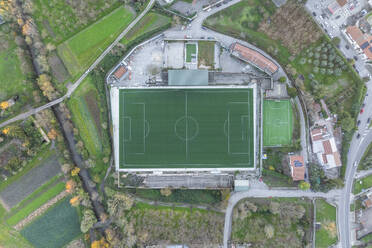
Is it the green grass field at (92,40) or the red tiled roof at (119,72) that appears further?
the green grass field at (92,40)

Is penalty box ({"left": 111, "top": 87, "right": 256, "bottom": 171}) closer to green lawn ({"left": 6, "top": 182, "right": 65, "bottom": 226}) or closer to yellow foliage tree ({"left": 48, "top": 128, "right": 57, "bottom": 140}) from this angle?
yellow foliage tree ({"left": 48, "top": 128, "right": 57, "bottom": 140})

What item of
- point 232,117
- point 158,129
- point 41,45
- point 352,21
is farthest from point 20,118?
point 352,21

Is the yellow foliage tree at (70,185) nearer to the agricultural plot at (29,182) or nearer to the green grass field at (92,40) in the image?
the agricultural plot at (29,182)

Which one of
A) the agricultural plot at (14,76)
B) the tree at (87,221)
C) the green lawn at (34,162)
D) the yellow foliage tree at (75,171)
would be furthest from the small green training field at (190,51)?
the tree at (87,221)

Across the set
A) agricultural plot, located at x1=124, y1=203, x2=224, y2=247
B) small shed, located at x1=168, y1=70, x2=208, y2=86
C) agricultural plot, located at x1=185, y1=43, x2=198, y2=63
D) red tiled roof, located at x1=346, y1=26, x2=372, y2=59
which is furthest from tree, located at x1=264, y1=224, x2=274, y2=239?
red tiled roof, located at x1=346, y1=26, x2=372, y2=59

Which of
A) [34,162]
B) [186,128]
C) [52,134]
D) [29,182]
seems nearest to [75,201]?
[29,182]

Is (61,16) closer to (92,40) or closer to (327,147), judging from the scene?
(92,40)
